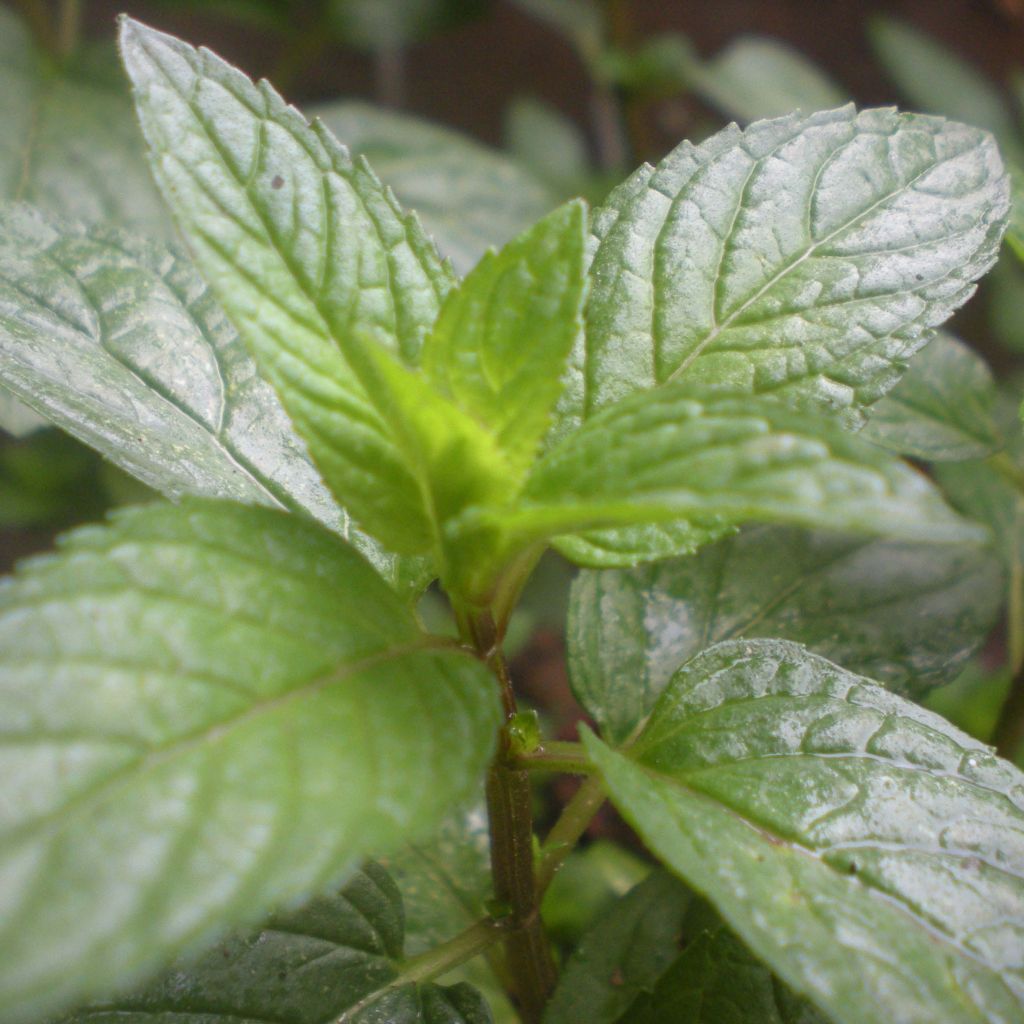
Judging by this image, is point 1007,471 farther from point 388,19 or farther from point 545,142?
point 388,19

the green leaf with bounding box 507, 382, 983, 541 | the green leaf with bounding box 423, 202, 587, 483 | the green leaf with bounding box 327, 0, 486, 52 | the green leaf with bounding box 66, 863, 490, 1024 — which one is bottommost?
the green leaf with bounding box 66, 863, 490, 1024

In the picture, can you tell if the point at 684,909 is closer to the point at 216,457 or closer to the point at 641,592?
the point at 641,592

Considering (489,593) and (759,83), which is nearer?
(489,593)

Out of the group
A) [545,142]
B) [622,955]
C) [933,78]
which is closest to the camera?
[622,955]

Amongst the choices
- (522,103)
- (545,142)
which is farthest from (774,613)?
(522,103)

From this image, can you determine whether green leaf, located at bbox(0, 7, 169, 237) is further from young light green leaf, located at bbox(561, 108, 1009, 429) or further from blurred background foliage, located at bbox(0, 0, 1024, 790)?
young light green leaf, located at bbox(561, 108, 1009, 429)

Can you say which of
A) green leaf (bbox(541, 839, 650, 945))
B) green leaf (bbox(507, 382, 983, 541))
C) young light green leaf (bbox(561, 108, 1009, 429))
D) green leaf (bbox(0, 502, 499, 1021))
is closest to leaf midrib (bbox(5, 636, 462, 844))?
green leaf (bbox(0, 502, 499, 1021))
